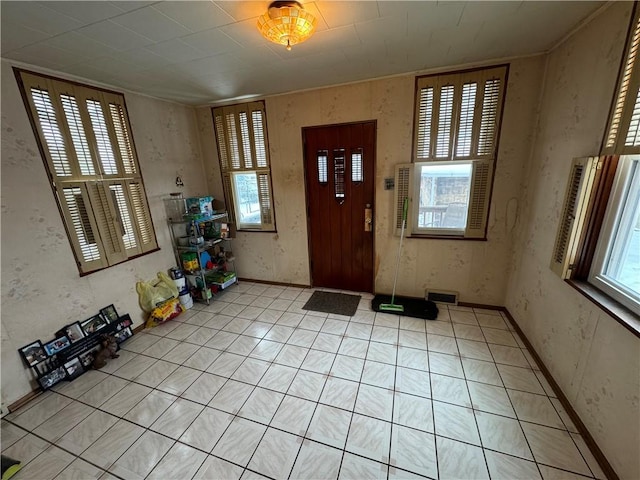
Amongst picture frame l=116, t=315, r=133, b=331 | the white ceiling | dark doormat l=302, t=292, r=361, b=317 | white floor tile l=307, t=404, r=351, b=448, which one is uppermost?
the white ceiling

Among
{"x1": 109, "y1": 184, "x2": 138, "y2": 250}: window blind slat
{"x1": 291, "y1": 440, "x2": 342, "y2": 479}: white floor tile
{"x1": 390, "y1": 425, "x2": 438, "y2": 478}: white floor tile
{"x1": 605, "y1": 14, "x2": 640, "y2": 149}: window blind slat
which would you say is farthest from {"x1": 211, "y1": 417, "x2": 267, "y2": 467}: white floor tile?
{"x1": 605, "y1": 14, "x2": 640, "y2": 149}: window blind slat

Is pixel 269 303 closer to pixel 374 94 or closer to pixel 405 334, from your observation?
pixel 405 334

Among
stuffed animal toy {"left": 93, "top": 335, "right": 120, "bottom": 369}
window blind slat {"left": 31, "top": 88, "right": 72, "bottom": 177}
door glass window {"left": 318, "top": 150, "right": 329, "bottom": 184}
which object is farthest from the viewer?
door glass window {"left": 318, "top": 150, "right": 329, "bottom": 184}

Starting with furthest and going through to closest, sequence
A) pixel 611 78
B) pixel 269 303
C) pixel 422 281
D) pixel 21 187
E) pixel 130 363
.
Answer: pixel 269 303 < pixel 422 281 < pixel 130 363 < pixel 21 187 < pixel 611 78

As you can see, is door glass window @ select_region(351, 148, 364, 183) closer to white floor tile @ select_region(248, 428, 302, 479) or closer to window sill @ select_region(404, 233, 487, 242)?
window sill @ select_region(404, 233, 487, 242)

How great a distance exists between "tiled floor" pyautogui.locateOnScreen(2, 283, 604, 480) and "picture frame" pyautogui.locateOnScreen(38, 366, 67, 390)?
0.37 ft

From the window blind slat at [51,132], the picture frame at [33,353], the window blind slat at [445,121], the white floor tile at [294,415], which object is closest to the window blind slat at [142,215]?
the window blind slat at [51,132]

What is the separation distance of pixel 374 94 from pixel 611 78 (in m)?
1.79

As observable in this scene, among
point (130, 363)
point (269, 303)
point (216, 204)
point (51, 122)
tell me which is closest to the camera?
point (51, 122)

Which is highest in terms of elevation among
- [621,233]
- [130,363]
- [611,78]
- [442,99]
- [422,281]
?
[442,99]

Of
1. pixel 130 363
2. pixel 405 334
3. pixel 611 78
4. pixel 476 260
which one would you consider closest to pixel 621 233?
pixel 611 78

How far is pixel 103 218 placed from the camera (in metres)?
2.46

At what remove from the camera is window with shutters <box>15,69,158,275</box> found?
2072 millimetres

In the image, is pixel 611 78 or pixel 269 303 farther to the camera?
pixel 269 303
